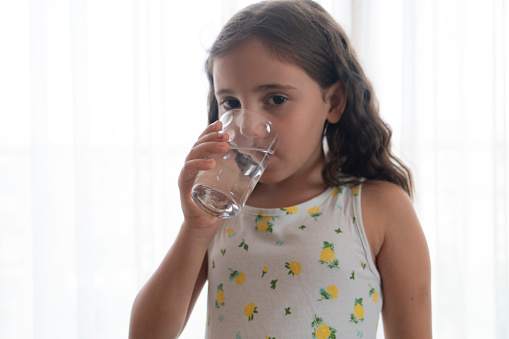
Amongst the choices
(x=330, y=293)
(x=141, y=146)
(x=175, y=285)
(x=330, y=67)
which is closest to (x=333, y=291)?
(x=330, y=293)

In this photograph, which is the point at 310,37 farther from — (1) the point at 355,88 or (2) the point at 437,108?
(2) the point at 437,108

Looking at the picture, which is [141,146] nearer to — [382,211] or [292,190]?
[292,190]

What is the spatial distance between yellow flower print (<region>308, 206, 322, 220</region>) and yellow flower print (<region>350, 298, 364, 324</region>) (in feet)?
0.52

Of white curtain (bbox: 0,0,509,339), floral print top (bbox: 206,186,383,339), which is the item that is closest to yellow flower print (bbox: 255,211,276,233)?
floral print top (bbox: 206,186,383,339)

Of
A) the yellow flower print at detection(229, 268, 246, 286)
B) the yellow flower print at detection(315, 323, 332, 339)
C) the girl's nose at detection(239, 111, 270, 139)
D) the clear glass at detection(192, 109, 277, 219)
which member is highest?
the girl's nose at detection(239, 111, 270, 139)

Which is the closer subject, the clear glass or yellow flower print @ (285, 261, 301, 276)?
the clear glass

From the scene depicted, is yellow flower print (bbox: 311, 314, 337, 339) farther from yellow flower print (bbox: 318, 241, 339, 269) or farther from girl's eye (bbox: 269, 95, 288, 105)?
girl's eye (bbox: 269, 95, 288, 105)

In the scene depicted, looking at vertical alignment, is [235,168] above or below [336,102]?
below

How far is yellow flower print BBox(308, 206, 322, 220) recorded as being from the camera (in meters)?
0.95

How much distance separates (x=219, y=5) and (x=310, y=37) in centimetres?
103

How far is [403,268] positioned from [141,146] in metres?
1.17

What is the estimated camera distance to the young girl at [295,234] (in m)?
0.87

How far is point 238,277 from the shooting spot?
0.93 meters

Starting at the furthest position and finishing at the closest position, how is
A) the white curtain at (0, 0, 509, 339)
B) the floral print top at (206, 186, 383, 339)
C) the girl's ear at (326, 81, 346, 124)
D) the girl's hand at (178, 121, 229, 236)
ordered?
1. the white curtain at (0, 0, 509, 339)
2. the girl's ear at (326, 81, 346, 124)
3. the floral print top at (206, 186, 383, 339)
4. the girl's hand at (178, 121, 229, 236)
